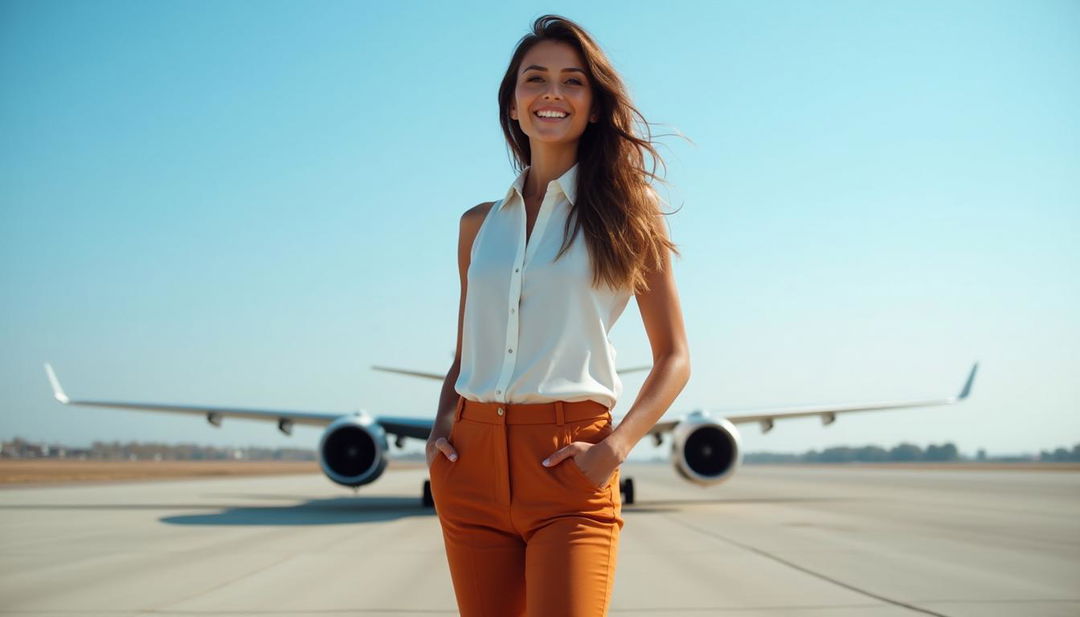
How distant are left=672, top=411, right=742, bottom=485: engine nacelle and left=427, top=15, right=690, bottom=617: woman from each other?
9.83m

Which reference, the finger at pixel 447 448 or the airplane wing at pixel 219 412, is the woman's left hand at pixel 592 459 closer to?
the finger at pixel 447 448

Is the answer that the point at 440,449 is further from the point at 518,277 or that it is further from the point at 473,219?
the point at 473,219

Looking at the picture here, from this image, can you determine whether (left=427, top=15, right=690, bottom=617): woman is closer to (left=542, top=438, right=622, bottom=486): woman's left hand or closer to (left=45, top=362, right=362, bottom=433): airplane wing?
(left=542, top=438, right=622, bottom=486): woman's left hand

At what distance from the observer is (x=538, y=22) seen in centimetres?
183

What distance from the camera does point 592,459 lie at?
1.51m

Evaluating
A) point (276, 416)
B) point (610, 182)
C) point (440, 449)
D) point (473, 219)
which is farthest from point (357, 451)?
point (610, 182)

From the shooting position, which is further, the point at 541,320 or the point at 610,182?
the point at 610,182

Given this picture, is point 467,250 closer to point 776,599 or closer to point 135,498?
point 776,599

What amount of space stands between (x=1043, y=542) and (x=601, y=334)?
295 inches

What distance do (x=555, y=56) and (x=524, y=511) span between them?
961 millimetres

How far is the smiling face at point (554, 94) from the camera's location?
69.9 inches

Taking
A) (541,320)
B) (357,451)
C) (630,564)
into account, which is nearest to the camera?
(541,320)

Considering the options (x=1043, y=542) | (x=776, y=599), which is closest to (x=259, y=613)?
(x=776, y=599)

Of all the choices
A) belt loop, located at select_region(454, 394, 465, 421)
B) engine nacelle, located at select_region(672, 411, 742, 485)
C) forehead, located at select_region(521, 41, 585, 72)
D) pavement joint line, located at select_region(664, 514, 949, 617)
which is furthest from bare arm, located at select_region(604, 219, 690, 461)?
engine nacelle, located at select_region(672, 411, 742, 485)
